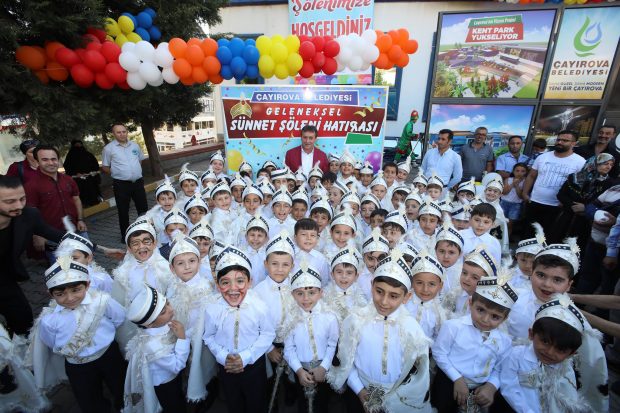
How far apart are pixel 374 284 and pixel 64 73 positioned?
706 cm

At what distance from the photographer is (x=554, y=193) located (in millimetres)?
5168

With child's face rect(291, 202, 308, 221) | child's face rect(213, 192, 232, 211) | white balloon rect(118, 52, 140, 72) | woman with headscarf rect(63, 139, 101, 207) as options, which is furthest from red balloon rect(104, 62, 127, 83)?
child's face rect(291, 202, 308, 221)

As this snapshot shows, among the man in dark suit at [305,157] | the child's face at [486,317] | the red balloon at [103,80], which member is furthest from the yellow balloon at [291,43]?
the child's face at [486,317]

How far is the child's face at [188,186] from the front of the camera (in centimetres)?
555

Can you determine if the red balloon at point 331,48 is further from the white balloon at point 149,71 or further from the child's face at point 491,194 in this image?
the child's face at point 491,194

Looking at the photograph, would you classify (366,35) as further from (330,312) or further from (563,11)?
(330,312)

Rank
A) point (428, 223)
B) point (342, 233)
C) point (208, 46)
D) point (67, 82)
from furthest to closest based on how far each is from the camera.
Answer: point (67, 82)
point (208, 46)
point (428, 223)
point (342, 233)

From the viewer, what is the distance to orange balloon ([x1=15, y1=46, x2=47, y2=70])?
16.8 feet

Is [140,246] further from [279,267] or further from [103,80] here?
[103,80]

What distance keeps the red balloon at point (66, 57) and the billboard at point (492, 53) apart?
7745 millimetres

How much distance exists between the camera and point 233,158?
6.99 metres

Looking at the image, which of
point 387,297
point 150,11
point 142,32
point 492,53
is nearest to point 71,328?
point 387,297

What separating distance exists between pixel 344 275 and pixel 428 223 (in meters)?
1.99

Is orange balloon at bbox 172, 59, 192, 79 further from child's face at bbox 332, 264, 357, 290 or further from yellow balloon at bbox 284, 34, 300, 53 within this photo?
child's face at bbox 332, 264, 357, 290
